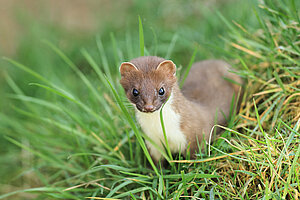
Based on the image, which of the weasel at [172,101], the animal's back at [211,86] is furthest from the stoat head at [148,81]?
the animal's back at [211,86]

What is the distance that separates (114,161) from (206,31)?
276cm

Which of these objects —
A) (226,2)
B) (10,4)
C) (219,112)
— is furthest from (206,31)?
(10,4)

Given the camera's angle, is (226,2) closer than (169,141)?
No

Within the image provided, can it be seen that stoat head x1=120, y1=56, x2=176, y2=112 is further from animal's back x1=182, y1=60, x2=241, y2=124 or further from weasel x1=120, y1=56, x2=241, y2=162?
animal's back x1=182, y1=60, x2=241, y2=124

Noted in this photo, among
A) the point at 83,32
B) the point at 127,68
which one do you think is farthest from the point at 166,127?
the point at 83,32

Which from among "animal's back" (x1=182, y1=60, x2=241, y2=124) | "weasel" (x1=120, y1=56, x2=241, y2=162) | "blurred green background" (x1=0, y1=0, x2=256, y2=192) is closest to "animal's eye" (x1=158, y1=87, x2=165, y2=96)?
"weasel" (x1=120, y1=56, x2=241, y2=162)

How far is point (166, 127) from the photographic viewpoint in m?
2.95

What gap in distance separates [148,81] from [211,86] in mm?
1071

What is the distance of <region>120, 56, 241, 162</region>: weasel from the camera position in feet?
9.00

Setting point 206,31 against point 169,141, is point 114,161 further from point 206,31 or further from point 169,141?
point 206,31

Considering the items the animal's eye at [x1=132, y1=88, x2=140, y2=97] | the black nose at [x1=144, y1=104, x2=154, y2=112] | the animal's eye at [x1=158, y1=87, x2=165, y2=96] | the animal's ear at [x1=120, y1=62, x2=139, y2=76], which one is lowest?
the black nose at [x1=144, y1=104, x2=154, y2=112]

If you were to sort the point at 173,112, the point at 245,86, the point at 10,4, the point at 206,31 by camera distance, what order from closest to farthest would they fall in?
the point at 173,112, the point at 245,86, the point at 206,31, the point at 10,4

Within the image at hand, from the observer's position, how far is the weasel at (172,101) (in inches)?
108

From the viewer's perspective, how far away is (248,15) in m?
4.79
